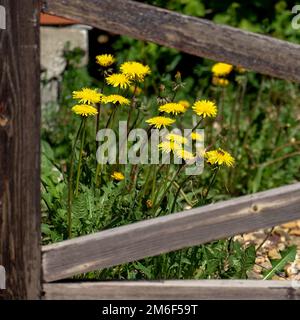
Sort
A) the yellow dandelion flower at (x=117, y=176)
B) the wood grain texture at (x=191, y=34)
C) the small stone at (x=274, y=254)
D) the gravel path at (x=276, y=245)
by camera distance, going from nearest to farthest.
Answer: the wood grain texture at (x=191, y=34), the yellow dandelion flower at (x=117, y=176), the gravel path at (x=276, y=245), the small stone at (x=274, y=254)

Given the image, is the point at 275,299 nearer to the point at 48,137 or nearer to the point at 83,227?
the point at 83,227

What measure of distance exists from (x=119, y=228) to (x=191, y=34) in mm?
611

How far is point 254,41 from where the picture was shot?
2482mm

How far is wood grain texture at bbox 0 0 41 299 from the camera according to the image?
252 cm

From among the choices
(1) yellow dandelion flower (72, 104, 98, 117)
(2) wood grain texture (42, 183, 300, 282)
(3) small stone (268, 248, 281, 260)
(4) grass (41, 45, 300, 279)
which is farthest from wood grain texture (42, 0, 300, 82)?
(3) small stone (268, 248, 281, 260)

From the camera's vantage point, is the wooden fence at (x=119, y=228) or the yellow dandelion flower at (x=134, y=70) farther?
the yellow dandelion flower at (x=134, y=70)

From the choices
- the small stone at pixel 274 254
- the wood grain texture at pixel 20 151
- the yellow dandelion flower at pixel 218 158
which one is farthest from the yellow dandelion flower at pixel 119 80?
the small stone at pixel 274 254

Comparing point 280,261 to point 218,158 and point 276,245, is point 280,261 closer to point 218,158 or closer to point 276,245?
point 218,158

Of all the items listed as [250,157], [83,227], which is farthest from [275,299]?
[250,157]

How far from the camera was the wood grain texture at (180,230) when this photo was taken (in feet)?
8.41

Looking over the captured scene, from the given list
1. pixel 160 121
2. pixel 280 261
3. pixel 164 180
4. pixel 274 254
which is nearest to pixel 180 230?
pixel 160 121

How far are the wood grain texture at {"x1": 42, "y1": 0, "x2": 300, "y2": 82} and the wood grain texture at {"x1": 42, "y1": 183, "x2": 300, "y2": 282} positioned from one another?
1.23 feet

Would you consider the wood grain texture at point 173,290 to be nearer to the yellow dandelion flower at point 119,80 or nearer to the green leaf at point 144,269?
the green leaf at point 144,269

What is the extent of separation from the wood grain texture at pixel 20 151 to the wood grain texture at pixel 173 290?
0.11 m
